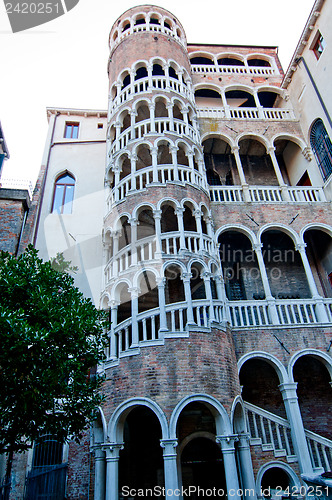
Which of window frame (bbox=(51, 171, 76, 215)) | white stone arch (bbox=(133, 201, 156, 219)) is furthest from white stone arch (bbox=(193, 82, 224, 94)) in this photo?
white stone arch (bbox=(133, 201, 156, 219))

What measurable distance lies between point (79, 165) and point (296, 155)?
12207 millimetres

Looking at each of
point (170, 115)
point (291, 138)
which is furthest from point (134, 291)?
point (291, 138)

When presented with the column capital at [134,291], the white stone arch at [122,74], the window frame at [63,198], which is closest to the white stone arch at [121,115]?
the white stone arch at [122,74]

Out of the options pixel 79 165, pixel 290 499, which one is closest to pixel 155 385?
pixel 290 499

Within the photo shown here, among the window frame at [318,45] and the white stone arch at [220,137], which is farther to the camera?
the white stone arch at [220,137]

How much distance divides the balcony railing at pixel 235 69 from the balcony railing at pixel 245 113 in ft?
12.0

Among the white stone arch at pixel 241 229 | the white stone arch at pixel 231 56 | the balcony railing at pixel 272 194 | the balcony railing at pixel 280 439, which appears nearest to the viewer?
the balcony railing at pixel 280 439

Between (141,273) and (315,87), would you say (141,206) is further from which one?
(315,87)

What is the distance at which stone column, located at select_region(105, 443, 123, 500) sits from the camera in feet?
31.2

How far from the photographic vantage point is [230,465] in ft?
31.1

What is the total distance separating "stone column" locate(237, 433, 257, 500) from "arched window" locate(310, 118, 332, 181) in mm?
12351

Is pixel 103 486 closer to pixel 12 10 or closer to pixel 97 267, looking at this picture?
pixel 97 267

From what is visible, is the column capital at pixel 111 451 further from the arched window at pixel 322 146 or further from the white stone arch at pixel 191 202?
the arched window at pixel 322 146

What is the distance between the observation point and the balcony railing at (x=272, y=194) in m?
15.9
